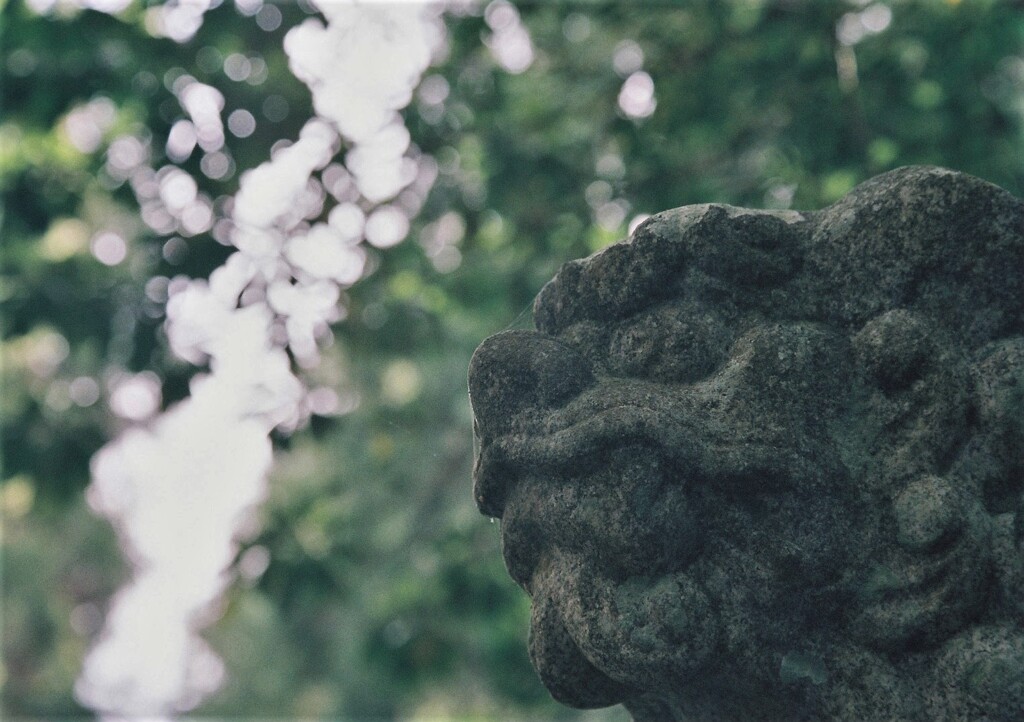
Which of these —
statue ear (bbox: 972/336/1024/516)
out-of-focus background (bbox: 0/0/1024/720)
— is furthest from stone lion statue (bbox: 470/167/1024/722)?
out-of-focus background (bbox: 0/0/1024/720)

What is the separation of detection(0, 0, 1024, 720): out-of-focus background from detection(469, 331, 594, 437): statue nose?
33.6 inches

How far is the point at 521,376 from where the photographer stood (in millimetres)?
1336

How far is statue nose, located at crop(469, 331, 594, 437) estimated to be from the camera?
1.33 m

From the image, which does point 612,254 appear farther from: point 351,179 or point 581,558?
point 351,179

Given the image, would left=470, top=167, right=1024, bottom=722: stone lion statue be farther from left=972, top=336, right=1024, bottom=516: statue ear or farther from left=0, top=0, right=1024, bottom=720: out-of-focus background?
left=0, top=0, right=1024, bottom=720: out-of-focus background

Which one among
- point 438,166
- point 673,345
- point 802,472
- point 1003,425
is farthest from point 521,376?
point 438,166

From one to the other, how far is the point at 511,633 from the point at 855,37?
244 centimetres

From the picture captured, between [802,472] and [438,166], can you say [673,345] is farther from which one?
[438,166]

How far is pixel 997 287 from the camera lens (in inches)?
49.0

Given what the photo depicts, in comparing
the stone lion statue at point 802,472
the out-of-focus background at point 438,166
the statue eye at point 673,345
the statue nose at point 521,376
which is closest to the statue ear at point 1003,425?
the stone lion statue at point 802,472

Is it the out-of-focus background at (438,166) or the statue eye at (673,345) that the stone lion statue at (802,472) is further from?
the out-of-focus background at (438,166)

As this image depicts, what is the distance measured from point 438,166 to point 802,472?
263 cm

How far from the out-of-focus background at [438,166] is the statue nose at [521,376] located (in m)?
0.85

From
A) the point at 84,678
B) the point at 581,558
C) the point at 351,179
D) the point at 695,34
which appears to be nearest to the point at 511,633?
the point at 351,179
